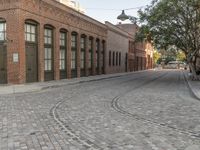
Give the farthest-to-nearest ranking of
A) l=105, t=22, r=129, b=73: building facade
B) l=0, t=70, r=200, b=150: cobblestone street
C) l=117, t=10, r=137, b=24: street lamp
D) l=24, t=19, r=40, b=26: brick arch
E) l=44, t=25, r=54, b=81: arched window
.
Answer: l=105, t=22, r=129, b=73: building facade, l=117, t=10, r=137, b=24: street lamp, l=44, t=25, r=54, b=81: arched window, l=24, t=19, r=40, b=26: brick arch, l=0, t=70, r=200, b=150: cobblestone street

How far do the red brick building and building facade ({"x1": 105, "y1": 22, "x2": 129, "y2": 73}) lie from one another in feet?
14.0

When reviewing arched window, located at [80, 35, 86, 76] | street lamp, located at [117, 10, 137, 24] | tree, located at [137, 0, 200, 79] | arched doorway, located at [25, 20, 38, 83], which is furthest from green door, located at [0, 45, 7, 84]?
tree, located at [137, 0, 200, 79]

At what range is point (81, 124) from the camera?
8430 millimetres

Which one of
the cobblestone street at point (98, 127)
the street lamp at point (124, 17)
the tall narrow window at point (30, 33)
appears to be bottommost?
the cobblestone street at point (98, 127)

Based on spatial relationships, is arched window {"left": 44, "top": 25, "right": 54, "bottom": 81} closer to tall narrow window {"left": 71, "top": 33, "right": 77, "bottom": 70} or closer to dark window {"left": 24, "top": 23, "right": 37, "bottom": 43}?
dark window {"left": 24, "top": 23, "right": 37, "bottom": 43}

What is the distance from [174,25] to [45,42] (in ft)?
38.0

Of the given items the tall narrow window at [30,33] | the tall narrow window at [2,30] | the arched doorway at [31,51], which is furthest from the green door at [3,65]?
the tall narrow window at [30,33]

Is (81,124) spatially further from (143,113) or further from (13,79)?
(13,79)

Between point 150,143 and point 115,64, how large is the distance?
1588 inches

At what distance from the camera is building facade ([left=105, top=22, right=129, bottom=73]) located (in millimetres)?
43031

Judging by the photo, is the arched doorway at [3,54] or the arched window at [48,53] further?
the arched window at [48,53]

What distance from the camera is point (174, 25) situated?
28750 millimetres

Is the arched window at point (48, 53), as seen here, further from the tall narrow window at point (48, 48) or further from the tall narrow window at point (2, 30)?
the tall narrow window at point (2, 30)

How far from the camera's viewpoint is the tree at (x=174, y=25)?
88.2 feet
